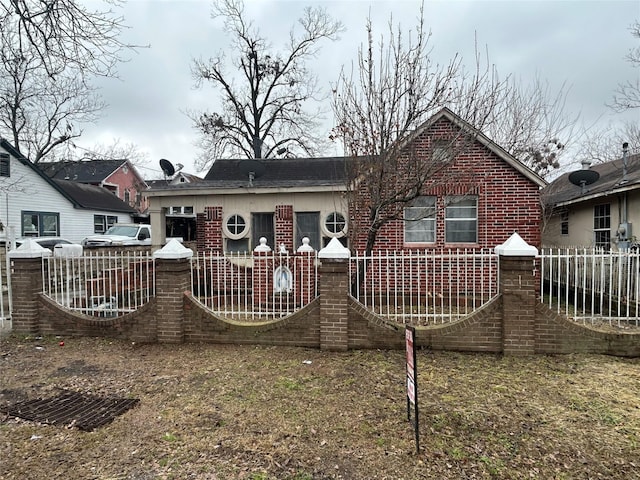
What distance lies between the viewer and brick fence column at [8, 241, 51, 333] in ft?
21.3

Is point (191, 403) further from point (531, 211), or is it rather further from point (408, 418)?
point (531, 211)

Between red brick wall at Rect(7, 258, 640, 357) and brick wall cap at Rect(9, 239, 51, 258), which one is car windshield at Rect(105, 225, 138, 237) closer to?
brick wall cap at Rect(9, 239, 51, 258)

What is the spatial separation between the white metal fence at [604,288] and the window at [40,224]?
78.4 ft

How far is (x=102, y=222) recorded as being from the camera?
26594mm

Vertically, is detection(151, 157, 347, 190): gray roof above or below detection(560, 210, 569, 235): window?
above

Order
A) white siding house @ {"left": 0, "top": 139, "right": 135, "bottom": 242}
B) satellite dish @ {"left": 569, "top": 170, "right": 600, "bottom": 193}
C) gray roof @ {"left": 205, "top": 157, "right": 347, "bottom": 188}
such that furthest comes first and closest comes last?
1. white siding house @ {"left": 0, "top": 139, "right": 135, "bottom": 242}
2. gray roof @ {"left": 205, "top": 157, "right": 347, "bottom": 188}
3. satellite dish @ {"left": 569, "top": 170, "right": 600, "bottom": 193}

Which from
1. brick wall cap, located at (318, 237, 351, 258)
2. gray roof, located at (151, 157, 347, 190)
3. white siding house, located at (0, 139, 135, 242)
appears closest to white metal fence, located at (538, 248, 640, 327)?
brick wall cap, located at (318, 237, 351, 258)

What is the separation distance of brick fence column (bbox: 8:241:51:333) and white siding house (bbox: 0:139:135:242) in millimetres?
11968

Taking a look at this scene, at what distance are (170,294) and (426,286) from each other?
416 centimetres

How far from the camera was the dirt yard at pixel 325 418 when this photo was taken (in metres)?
2.99

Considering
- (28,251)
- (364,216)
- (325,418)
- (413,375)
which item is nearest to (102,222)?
(28,251)

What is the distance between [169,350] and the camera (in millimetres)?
5766

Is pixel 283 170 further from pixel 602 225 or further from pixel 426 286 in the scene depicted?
pixel 602 225

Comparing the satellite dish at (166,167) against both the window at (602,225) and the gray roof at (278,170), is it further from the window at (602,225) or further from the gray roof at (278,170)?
the window at (602,225)
